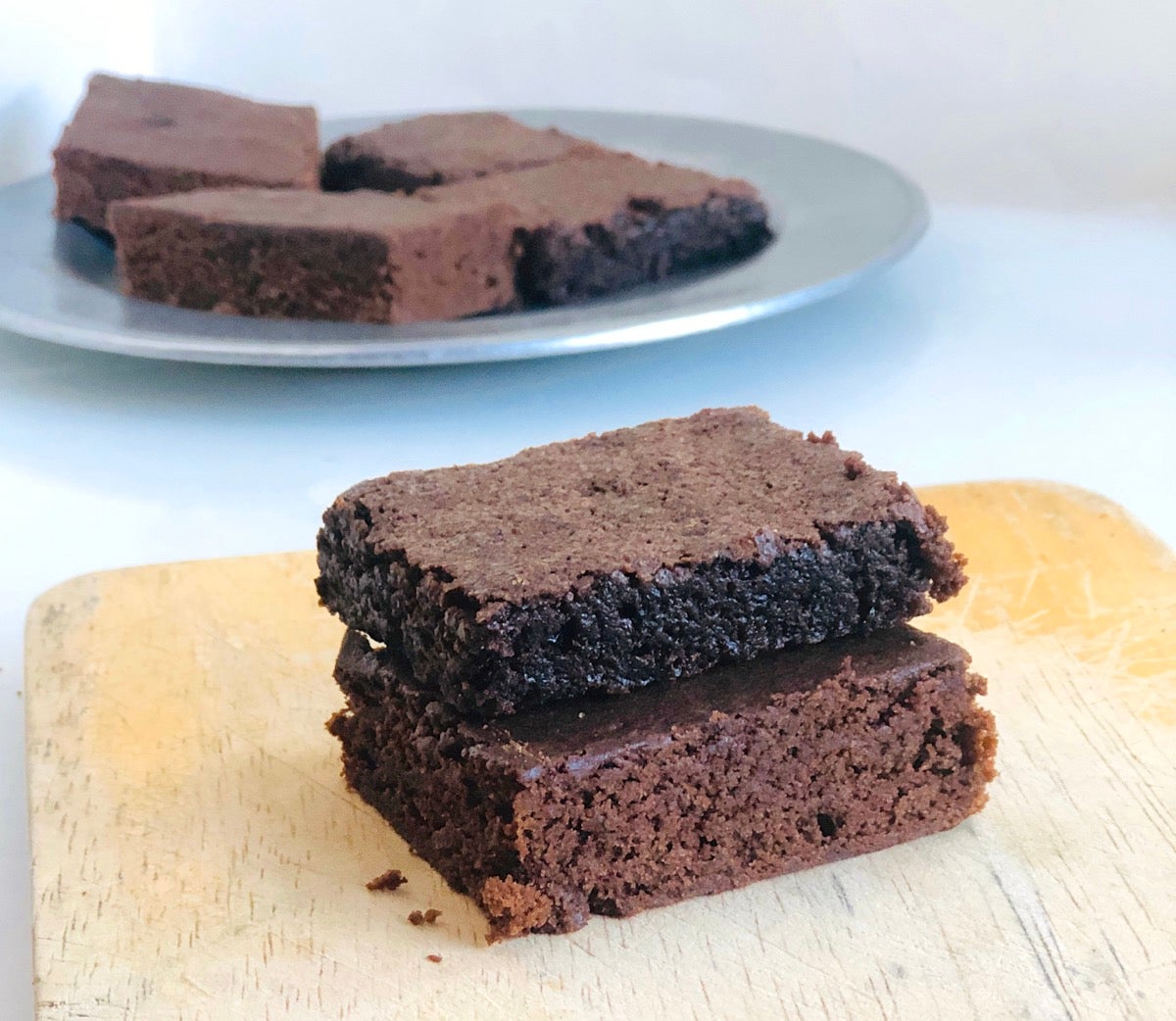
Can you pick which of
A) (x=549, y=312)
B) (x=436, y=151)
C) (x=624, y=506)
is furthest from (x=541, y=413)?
(x=624, y=506)

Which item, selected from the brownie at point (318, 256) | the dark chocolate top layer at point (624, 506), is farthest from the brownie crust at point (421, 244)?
the dark chocolate top layer at point (624, 506)

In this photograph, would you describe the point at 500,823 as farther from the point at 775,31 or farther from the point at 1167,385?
the point at 775,31

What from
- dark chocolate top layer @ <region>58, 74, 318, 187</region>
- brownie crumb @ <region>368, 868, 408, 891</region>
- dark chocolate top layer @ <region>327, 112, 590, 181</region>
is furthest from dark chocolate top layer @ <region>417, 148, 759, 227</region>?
brownie crumb @ <region>368, 868, 408, 891</region>

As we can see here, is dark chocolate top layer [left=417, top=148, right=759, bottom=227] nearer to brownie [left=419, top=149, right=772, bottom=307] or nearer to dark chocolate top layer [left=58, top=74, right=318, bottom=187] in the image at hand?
brownie [left=419, top=149, right=772, bottom=307]

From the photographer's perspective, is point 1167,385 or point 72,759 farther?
point 1167,385

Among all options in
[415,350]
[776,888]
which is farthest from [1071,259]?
[776,888]

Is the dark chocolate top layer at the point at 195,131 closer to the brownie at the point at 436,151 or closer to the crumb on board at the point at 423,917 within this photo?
the brownie at the point at 436,151
